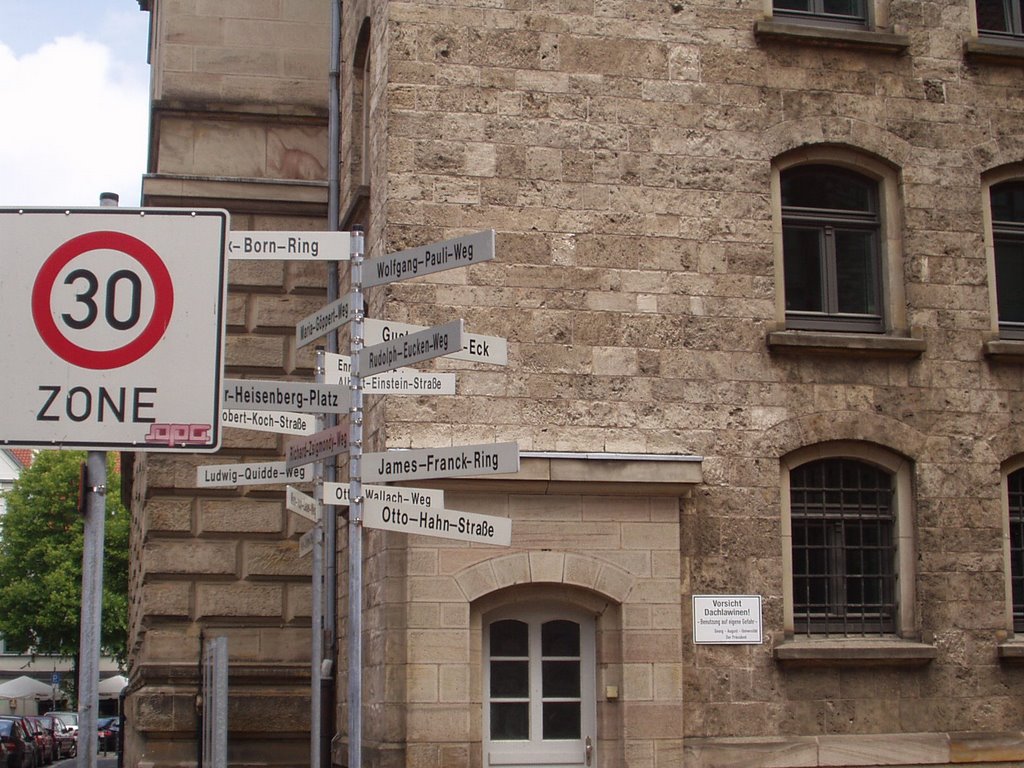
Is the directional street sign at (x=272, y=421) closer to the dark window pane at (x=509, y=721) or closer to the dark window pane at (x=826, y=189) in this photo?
the dark window pane at (x=509, y=721)

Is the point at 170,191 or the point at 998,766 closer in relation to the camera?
the point at 998,766

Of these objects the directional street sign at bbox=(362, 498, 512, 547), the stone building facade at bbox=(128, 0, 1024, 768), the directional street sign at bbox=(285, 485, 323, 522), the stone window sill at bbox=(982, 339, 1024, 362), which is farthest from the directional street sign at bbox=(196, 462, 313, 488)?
the stone window sill at bbox=(982, 339, 1024, 362)

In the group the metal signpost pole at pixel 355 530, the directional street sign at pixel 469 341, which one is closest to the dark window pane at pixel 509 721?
the directional street sign at pixel 469 341

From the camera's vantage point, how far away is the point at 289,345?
1773 centimetres

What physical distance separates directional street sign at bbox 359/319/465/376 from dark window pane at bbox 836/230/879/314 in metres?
8.12

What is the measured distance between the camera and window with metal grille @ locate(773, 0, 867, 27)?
15.7 meters

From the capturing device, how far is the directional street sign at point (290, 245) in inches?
341

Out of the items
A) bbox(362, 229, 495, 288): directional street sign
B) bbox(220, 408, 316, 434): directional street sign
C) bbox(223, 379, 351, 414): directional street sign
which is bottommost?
bbox(223, 379, 351, 414): directional street sign

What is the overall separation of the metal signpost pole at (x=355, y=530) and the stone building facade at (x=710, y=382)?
5539 mm

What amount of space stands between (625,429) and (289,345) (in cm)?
503

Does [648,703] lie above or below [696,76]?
below

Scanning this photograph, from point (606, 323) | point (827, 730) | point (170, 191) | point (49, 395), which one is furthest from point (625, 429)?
point (49, 395)

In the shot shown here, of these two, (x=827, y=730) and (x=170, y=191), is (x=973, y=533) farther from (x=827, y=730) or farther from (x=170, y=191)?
(x=170, y=191)

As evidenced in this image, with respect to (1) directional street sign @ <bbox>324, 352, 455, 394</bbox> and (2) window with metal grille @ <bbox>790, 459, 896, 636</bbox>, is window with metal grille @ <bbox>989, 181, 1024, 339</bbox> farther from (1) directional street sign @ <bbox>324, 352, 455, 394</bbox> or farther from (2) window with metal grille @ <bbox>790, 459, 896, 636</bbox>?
(1) directional street sign @ <bbox>324, 352, 455, 394</bbox>
